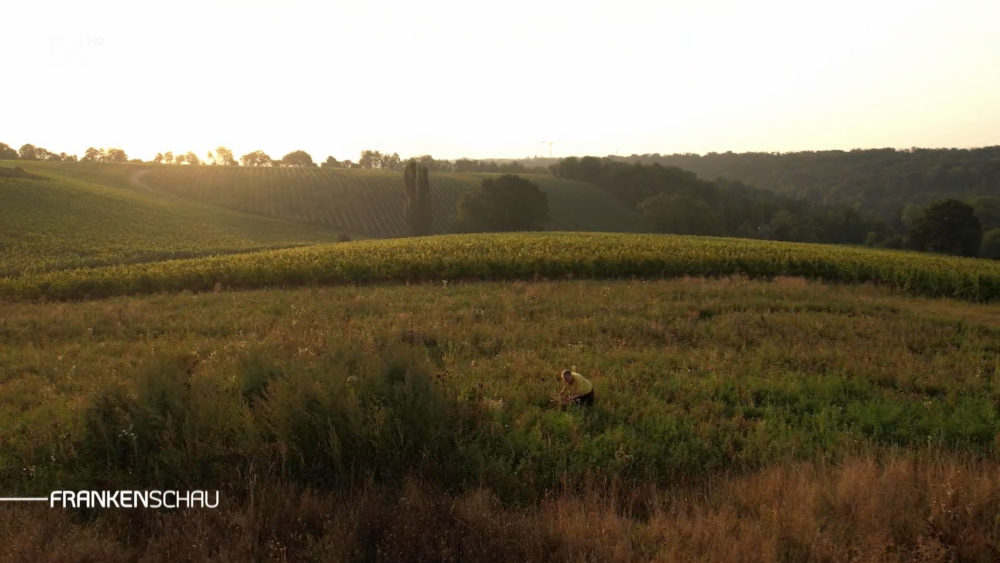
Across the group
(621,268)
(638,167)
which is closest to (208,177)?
(638,167)

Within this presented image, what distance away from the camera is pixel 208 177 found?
3258 inches

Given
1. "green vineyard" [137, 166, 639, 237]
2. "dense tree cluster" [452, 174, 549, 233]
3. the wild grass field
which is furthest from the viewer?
"green vineyard" [137, 166, 639, 237]

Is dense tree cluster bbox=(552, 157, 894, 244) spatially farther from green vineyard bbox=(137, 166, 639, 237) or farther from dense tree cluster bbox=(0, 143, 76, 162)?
dense tree cluster bbox=(0, 143, 76, 162)

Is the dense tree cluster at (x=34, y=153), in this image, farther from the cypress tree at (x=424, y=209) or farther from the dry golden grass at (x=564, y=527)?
the dry golden grass at (x=564, y=527)

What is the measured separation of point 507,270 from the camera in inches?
837

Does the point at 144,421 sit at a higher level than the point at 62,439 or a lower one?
higher

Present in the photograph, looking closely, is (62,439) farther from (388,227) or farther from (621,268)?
(388,227)

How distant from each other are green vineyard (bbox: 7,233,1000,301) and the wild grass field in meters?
10.3

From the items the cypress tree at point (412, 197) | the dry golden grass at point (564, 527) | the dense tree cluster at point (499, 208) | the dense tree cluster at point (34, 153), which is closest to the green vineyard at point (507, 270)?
the dry golden grass at point (564, 527)

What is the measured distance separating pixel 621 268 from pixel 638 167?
7421cm

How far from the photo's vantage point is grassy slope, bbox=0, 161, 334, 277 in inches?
1250

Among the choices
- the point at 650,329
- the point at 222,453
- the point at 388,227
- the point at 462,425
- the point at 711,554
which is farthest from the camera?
the point at 388,227

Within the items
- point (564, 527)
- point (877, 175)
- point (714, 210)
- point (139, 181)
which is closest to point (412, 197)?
point (714, 210)

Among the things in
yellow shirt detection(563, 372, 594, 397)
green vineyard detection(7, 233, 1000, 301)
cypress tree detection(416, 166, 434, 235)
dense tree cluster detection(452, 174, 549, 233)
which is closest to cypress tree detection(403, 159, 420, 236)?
cypress tree detection(416, 166, 434, 235)
